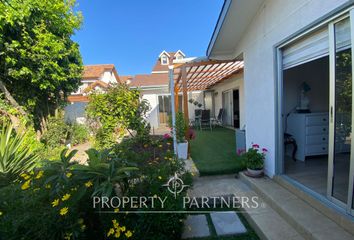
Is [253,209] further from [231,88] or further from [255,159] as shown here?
[231,88]

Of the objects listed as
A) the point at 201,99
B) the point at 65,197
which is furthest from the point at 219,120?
the point at 65,197

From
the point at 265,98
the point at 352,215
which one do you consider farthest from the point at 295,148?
the point at 352,215

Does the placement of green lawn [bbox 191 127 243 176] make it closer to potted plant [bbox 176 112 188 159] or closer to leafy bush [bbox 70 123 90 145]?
potted plant [bbox 176 112 188 159]

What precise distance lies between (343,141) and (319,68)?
9.70 feet

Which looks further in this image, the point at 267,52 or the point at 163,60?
the point at 163,60

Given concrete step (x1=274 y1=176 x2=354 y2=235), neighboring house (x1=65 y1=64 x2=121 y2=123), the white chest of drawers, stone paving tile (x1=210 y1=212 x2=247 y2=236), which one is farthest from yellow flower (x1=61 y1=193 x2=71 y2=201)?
neighboring house (x1=65 y1=64 x2=121 y2=123)

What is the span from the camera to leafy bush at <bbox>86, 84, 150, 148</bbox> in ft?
16.0

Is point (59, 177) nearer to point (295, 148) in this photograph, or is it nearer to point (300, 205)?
point (300, 205)

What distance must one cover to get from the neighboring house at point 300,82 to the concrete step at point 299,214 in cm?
19

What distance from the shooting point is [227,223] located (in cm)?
245

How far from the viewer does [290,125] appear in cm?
420

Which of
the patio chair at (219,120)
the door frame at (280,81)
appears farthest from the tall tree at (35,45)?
the patio chair at (219,120)

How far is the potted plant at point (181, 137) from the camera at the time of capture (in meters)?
4.71

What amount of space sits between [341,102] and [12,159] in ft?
16.2
